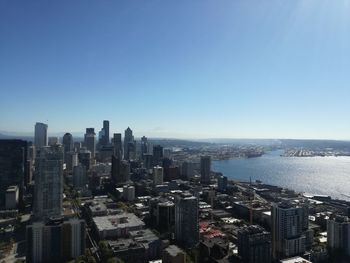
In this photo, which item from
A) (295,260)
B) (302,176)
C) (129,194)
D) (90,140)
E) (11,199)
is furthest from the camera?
(90,140)

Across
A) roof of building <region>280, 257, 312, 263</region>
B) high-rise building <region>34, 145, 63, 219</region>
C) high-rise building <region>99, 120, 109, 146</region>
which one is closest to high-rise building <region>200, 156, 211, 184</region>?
high-rise building <region>34, 145, 63, 219</region>

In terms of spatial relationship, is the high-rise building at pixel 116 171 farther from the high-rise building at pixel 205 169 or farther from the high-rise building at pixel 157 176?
the high-rise building at pixel 205 169

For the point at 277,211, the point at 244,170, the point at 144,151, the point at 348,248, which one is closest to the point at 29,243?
the point at 277,211

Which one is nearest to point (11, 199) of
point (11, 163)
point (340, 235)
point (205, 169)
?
point (11, 163)

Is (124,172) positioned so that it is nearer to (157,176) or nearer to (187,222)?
(157,176)

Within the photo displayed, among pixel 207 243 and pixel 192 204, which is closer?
pixel 207 243

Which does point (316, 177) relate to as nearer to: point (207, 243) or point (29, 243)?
point (207, 243)

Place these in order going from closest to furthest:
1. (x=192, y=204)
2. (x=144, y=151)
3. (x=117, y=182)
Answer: (x=192, y=204) < (x=117, y=182) < (x=144, y=151)
